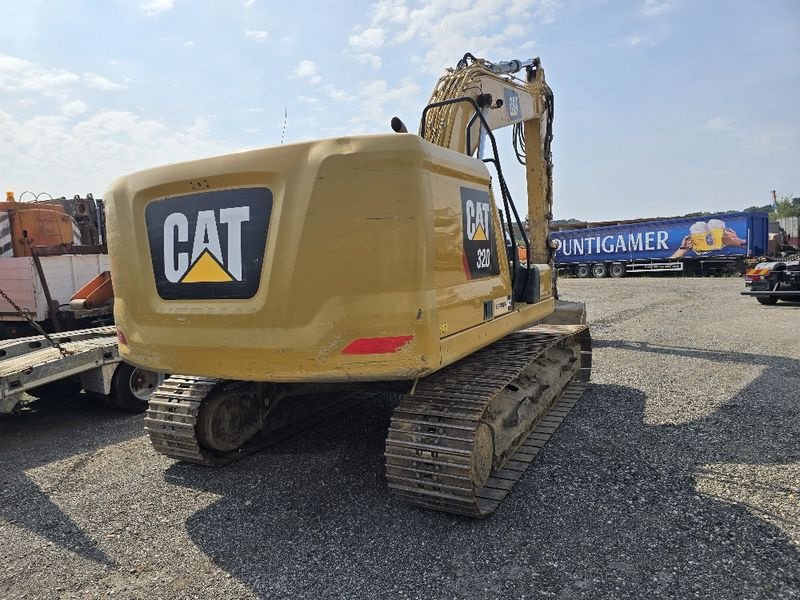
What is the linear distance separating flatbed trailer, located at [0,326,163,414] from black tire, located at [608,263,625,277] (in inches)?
1025

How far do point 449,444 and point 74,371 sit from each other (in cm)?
409

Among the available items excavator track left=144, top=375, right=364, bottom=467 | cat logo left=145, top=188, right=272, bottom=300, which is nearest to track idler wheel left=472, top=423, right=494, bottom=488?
cat logo left=145, top=188, right=272, bottom=300

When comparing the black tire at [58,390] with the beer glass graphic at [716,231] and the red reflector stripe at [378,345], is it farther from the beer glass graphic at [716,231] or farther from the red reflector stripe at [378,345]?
the beer glass graphic at [716,231]

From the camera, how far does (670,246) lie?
2691cm

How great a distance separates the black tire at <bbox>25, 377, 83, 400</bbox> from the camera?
6.47 meters

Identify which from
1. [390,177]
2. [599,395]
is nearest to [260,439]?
[390,177]

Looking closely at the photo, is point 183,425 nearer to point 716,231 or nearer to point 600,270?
point 716,231

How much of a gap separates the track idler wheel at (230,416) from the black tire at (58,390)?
2.77 metres

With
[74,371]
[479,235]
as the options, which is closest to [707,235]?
[479,235]

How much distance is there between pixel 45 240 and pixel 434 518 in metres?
7.50

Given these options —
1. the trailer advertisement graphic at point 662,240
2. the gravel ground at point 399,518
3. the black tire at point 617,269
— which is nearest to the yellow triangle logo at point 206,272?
the gravel ground at point 399,518

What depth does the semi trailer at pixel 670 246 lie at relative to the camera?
2512cm

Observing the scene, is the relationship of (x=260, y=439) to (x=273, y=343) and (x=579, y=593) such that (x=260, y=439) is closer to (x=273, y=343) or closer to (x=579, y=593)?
(x=273, y=343)

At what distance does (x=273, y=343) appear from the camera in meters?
3.12
